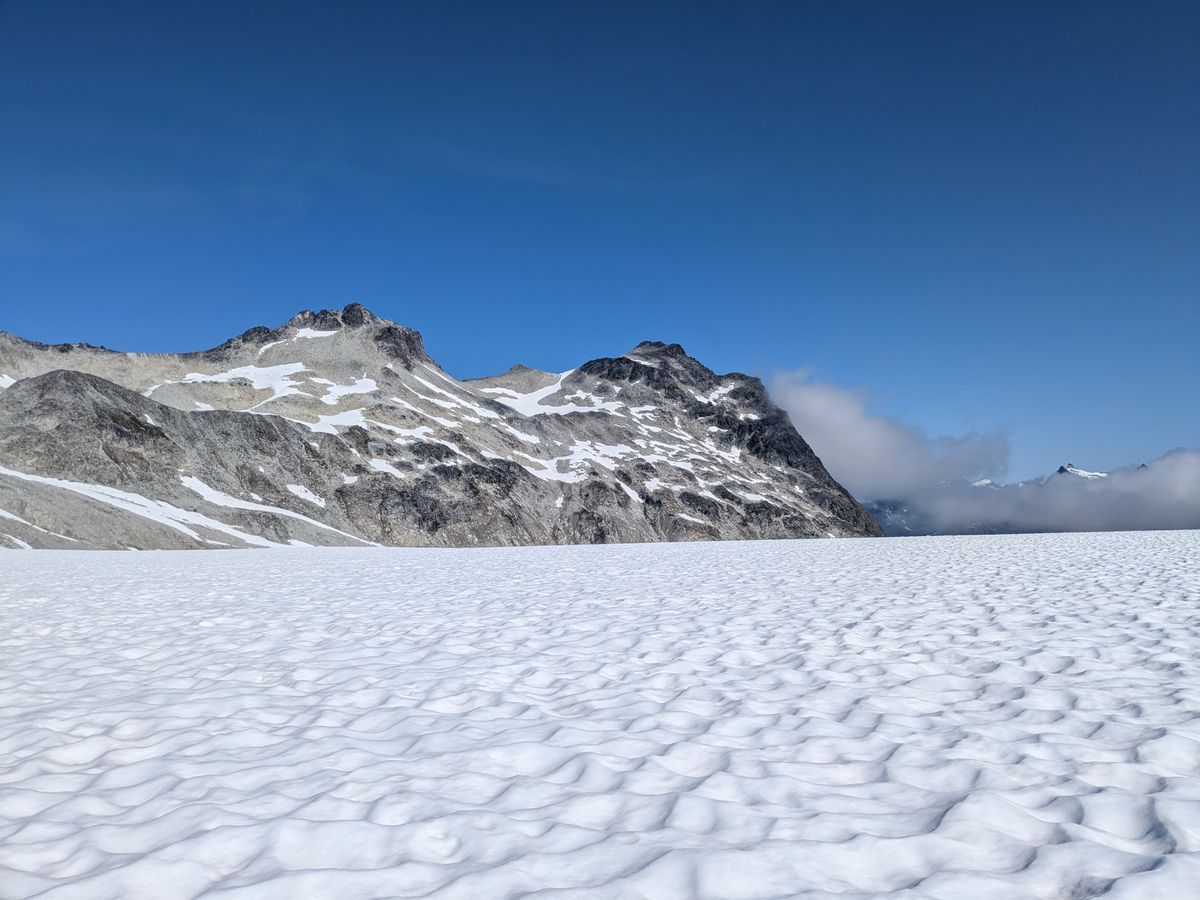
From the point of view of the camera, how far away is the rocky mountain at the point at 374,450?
66.6 meters

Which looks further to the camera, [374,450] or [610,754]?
[374,450]

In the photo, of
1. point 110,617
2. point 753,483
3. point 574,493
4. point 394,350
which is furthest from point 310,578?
point 753,483

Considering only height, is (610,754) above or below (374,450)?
below

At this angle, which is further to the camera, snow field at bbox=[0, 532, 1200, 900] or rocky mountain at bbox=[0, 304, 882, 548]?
rocky mountain at bbox=[0, 304, 882, 548]

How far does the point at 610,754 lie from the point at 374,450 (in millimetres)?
99573

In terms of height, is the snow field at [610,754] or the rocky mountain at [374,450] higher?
the rocky mountain at [374,450]

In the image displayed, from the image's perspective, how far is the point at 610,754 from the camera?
556 centimetres

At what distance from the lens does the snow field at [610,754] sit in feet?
12.7

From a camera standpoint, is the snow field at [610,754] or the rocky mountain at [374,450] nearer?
the snow field at [610,754]

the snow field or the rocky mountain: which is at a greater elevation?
the rocky mountain

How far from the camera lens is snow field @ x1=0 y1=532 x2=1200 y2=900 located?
12.7ft

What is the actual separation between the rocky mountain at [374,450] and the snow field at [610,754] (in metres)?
46.5

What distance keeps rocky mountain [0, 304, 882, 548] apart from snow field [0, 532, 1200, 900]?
153ft

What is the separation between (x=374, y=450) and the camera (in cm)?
10025
